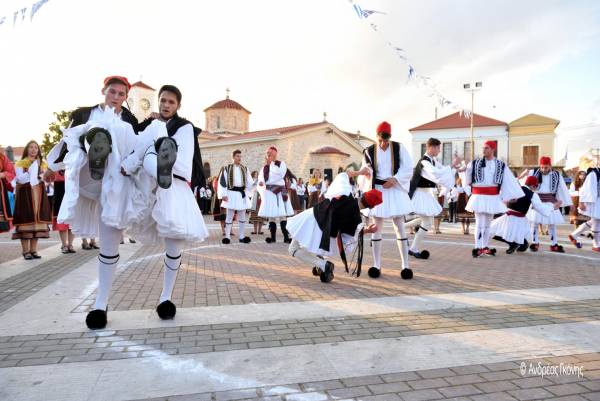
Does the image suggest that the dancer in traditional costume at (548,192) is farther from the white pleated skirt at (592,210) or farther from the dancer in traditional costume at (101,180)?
the dancer in traditional costume at (101,180)

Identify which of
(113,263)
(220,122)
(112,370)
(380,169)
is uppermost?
(220,122)

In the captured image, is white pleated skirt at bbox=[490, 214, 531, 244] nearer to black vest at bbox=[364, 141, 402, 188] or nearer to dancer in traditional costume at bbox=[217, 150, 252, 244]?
black vest at bbox=[364, 141, 402, 188]

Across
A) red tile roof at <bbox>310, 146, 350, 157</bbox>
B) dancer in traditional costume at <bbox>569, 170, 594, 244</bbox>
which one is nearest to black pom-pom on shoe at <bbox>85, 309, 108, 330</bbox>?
dancer in traditional costume at <bbox>569, 170, 594, 244</bbox>

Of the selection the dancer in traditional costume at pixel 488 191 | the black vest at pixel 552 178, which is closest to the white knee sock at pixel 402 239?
the dancer in traditional costume at pixel 488 191

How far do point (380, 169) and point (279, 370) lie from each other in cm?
400

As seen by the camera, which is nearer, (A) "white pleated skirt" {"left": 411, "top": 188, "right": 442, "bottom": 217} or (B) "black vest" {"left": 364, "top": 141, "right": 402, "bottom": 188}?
(B) "black vest" {"left": 364, "top": 141, "right": 402, "bottom": 188}

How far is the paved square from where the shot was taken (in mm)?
2740

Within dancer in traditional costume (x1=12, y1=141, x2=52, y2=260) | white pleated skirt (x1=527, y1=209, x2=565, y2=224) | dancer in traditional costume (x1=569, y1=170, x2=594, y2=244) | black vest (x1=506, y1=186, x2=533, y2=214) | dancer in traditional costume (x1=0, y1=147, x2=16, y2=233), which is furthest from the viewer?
A: dancer in traditional costume (x1=569, y1=170, x2=594, y2=244)

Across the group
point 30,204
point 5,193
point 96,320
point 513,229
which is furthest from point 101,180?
point 513,229

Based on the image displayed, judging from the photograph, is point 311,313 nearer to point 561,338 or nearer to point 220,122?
→ point 561,338

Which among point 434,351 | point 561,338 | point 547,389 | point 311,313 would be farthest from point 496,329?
point 311,313

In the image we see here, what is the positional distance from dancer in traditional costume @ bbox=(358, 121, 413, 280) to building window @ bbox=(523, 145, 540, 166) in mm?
58226

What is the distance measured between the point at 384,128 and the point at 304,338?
3.75 meters

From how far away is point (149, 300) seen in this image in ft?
16.1
